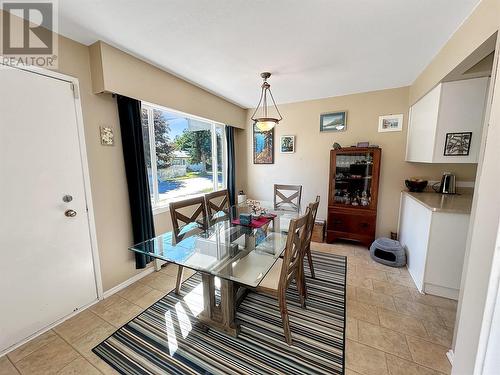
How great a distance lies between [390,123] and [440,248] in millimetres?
1973

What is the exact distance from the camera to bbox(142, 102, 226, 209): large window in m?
2.74

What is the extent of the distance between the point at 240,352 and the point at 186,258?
31.9 inches

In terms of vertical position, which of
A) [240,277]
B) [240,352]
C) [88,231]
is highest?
[88,231]

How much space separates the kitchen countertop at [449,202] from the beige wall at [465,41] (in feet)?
4.14

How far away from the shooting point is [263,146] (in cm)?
420

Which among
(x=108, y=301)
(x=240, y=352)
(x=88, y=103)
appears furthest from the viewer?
(x=108, y=301)

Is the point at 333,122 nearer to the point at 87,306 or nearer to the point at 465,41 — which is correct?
the point at 465,41

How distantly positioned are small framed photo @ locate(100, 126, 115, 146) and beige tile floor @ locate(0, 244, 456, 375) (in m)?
1.62

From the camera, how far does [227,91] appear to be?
3.24 meters

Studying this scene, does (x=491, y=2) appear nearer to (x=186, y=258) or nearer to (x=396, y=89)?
(x=396, y=89)

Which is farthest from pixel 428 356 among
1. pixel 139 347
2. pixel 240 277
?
pixel 139 347

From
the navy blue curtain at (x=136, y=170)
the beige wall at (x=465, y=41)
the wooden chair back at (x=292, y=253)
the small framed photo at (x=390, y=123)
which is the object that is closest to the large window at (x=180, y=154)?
the navy blue curtain at (x=136, y=170)

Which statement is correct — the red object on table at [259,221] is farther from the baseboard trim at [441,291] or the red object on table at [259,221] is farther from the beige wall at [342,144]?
the baseboard trim at [441,291]

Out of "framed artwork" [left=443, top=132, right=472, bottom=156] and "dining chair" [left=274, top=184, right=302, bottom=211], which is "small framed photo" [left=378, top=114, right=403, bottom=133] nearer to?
"framed artwork" [left=443, top=132, right=472, bottom=156]
